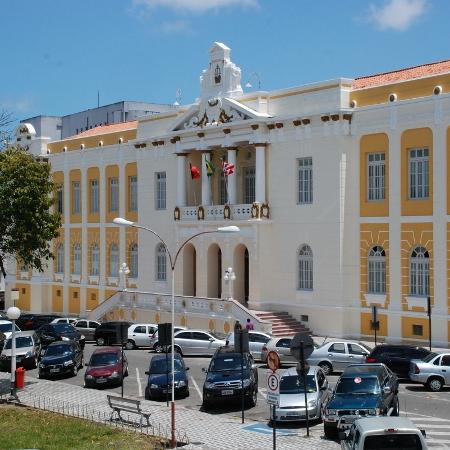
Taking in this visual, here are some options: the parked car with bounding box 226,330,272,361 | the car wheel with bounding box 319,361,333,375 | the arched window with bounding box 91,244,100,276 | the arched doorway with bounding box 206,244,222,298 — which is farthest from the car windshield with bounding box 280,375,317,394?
the arched window with bounding box 91,244,100,276

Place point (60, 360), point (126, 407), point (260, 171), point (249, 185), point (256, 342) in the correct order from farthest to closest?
point (249, 185)
point (260, 171)
point (256, 342)
point (60, 360)
point (126, 407)

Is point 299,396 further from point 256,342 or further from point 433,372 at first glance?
point 256,342

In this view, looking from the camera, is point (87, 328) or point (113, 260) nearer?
point (87, 328)

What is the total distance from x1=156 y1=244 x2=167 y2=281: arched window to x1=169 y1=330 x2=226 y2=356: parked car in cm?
1321

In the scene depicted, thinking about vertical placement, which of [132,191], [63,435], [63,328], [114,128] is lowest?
[63,435]

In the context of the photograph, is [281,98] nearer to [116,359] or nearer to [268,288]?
[268,288]

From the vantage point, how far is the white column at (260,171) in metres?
45.9

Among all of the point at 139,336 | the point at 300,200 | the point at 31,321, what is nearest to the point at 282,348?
the point at 139,336

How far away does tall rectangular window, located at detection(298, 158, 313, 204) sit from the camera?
44.3 meters

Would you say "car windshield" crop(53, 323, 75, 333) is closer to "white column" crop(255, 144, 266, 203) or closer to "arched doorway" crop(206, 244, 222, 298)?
"arched doorway" crop(206, 244, 222, 298)

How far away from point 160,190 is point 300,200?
11.5 metres

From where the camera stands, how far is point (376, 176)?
41656mm

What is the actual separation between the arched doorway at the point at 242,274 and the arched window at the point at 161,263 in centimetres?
602

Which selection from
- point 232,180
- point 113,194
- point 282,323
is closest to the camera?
point 282,323
